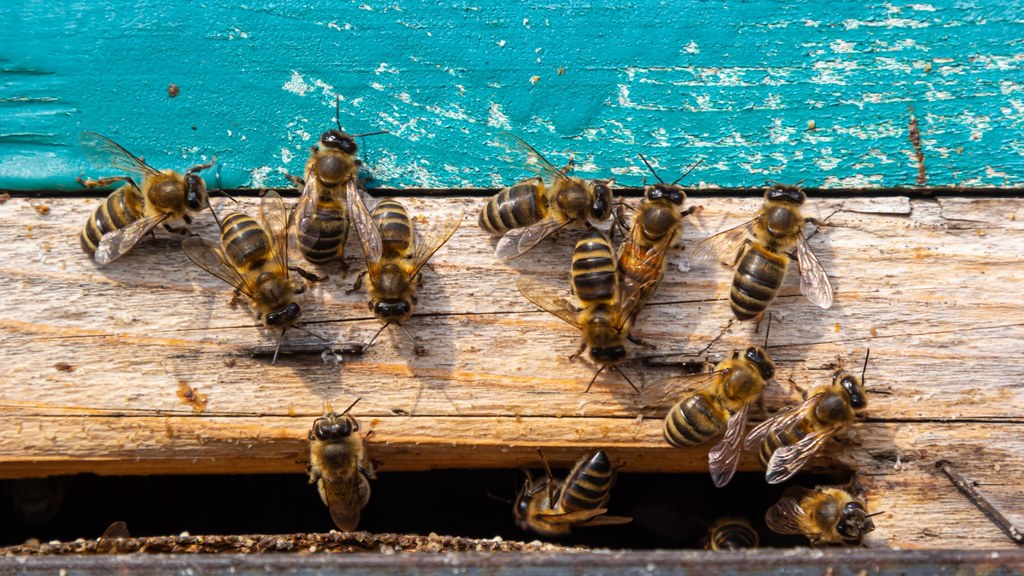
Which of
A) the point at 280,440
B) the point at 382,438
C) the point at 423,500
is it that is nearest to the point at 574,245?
the point at 382,438

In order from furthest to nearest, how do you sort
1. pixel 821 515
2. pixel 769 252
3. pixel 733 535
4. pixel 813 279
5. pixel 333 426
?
pixel 733 535, pixel 821 515, pixel 769 252, pixel 813 279, pixel 333 426

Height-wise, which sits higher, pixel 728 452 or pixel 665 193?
pixel 665 193

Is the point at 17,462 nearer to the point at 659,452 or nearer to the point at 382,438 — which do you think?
the point at 382,438

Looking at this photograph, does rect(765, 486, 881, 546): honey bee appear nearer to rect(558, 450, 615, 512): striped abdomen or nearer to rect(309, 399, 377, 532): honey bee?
rect(558, 450, 615, 512): striped abdomen

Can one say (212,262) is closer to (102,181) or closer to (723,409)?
(102,181)

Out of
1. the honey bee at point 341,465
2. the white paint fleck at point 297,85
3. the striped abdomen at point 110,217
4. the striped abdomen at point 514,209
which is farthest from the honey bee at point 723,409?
the striped abdomen at point 110,217

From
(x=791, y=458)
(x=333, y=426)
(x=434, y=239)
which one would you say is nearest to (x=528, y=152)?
(x=434, y=239)

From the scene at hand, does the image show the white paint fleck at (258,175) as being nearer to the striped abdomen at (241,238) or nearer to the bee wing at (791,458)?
the striped abdomen at (241,238)
